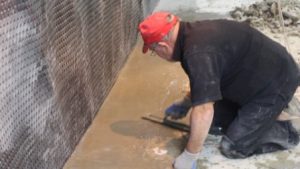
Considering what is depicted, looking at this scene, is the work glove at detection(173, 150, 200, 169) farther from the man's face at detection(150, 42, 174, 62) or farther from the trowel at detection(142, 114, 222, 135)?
the man's face at detection(150, 42, 174, 62)

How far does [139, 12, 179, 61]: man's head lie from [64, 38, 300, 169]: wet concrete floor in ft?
2.70

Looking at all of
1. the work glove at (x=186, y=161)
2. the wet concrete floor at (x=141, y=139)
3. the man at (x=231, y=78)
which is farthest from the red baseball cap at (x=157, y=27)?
the wet concrete floor at (x=141, y=139)

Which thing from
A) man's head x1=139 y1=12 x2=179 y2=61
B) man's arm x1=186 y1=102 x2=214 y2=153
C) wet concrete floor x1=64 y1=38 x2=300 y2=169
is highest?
man's head x1=139 y1=12 x2=179 y2=61

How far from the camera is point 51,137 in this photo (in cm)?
313

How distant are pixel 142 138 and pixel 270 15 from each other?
3454mm

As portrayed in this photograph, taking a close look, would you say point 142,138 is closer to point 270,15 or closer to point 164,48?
point 164,48

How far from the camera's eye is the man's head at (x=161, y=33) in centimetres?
299

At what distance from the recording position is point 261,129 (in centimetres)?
336

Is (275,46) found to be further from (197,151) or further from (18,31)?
(18,31)

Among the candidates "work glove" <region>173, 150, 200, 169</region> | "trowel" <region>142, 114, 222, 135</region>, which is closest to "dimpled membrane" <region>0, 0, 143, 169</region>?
"trowel" <region>142, 114, 222, 135</region>

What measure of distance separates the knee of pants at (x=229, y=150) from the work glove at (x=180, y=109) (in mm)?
497

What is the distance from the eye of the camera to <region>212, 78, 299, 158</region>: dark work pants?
3305mm

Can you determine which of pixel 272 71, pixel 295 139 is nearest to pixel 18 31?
pixel 272 71

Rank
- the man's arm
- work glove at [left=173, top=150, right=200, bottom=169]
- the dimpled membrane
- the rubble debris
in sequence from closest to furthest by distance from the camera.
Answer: the dimpled membrane → the man's arm → work glove at [left=173, top=150, right=200, bottom=169] → the rubble debris
